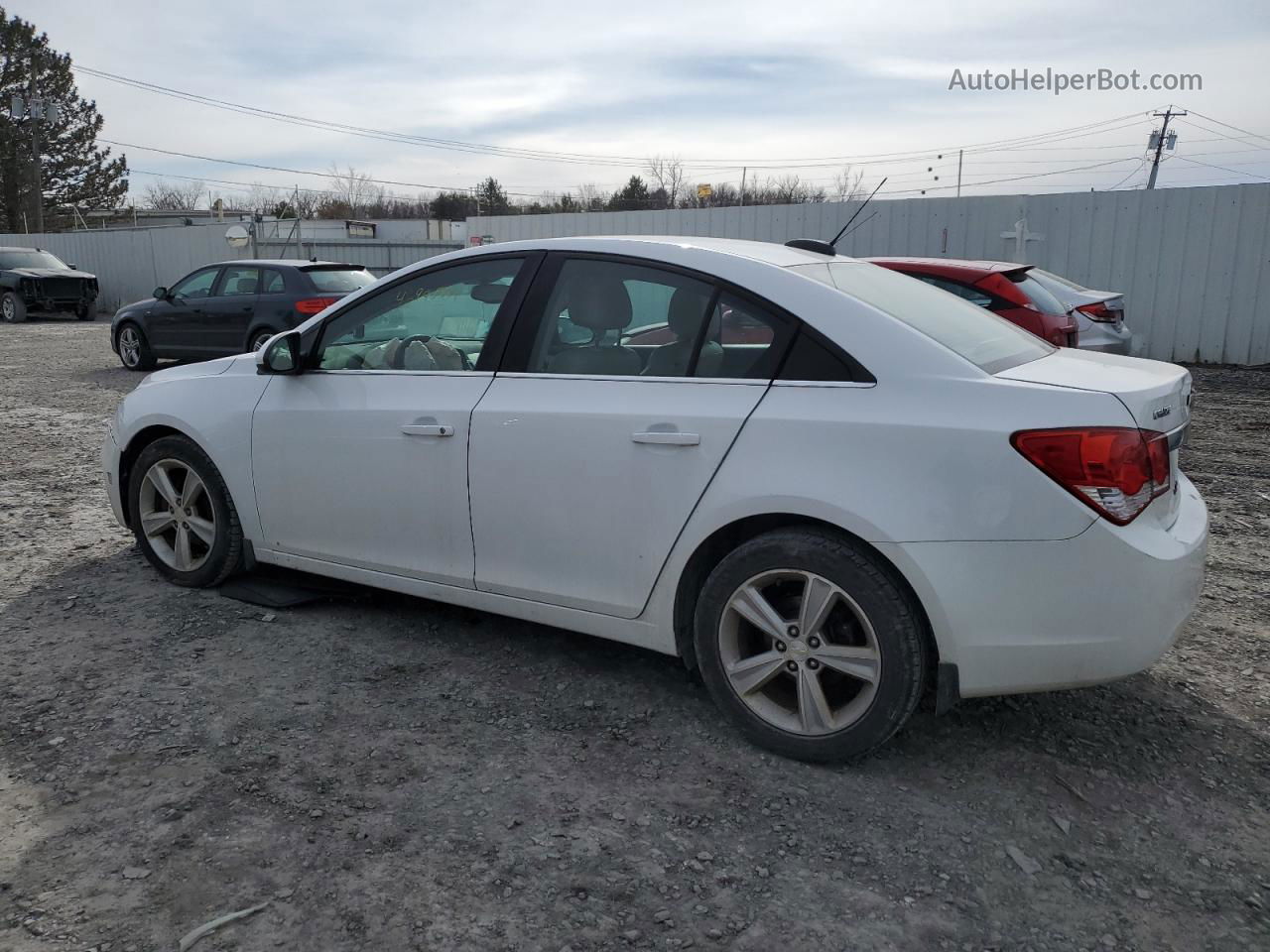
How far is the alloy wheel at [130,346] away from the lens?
14.3 meters

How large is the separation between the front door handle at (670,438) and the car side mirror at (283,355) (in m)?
1.77

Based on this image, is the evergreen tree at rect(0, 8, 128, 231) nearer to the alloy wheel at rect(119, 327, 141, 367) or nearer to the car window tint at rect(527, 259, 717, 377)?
the alloy wheel at rect(119, 327, 141, 367)

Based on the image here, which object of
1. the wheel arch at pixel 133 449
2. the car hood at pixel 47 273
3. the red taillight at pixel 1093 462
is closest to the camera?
the red taillight at pixel 1093 462

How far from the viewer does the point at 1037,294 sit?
8008 millimetres

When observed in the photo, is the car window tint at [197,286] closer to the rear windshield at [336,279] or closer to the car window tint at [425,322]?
the rear windshield at [336,279]

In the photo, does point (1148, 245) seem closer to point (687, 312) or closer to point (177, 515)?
point (687, 312)

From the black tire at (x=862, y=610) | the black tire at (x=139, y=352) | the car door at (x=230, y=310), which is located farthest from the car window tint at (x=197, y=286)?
the black tire at (x=862, y=610)

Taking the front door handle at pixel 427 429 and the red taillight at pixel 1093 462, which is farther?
the front door handle at pixel 427 429

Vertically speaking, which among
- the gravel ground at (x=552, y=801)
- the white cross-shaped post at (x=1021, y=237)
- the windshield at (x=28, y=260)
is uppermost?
the white cross-shaped post at (x=1021, y=237)

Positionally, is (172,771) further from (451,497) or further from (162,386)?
(162,386)

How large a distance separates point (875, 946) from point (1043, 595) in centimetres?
103

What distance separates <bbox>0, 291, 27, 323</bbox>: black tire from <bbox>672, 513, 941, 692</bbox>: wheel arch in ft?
81.0

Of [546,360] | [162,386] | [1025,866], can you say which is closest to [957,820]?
[1025,866]

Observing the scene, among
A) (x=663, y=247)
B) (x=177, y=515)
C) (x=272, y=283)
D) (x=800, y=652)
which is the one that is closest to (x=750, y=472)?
(x=800, y=652)
